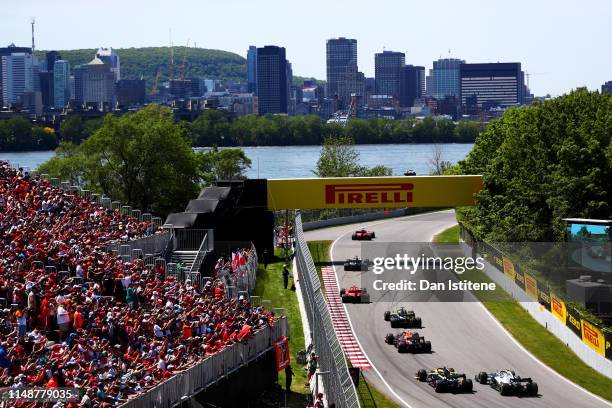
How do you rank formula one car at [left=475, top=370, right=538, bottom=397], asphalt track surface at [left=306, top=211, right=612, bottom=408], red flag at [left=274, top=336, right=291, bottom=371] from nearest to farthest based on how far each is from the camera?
red flag at [left=274, top=336, right=291, bottom=371] < asphalt track surface at [left=306, top=211, right=612, bottom=408] < formula one car at [left=475, top=370, right=538, bottom=397]

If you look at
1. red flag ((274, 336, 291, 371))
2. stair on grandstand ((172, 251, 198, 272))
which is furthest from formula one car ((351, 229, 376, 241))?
red flag ((274, 336, 291, 371))

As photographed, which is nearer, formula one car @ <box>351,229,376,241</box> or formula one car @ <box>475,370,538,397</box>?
formula one car @ <box>475,370,538,397</box>

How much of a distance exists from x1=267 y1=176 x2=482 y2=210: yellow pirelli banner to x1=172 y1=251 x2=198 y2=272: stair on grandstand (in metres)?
16.7

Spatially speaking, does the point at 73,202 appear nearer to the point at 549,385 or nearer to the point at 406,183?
the point at 549,385

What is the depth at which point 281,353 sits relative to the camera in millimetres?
37531

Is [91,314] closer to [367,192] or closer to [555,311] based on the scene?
[555,311]

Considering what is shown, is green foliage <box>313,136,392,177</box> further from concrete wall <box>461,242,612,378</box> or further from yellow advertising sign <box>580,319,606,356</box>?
yellow advertising sign <box>580,319,606,356</box>

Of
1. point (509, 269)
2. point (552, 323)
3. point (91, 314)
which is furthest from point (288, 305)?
point (91, 314)

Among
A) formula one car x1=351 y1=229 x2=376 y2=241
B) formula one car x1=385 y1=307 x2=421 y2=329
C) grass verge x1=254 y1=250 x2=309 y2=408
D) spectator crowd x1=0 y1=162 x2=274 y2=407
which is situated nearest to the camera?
spectator crowd x1=0 y1=162 x2=274 y2=407

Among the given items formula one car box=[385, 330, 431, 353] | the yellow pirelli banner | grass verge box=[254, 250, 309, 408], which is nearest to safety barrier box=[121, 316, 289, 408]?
grass verge box=[254, 250, 309, 408]

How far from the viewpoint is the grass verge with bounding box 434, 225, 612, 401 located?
42844mm

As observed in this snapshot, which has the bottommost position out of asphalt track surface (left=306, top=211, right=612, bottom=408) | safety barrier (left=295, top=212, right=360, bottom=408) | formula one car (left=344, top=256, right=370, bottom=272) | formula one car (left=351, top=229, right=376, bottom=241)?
asphalt track surface (left=306, top=211, right=612, bottom=408)

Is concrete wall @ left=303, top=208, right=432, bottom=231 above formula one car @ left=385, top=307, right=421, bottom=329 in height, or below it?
above

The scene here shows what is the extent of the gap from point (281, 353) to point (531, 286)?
20.7 metres
